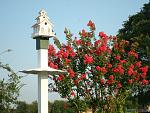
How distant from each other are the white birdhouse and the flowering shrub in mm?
6160

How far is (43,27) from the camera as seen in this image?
36.2 feet

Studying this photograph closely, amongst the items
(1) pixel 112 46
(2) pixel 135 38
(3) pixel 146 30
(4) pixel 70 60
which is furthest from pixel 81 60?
(3) pixel 146 30

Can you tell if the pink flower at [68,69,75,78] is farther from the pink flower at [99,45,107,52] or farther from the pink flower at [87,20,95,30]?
the pink flower at [87,20,95,30]

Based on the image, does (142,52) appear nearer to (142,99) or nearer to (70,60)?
(142,99)

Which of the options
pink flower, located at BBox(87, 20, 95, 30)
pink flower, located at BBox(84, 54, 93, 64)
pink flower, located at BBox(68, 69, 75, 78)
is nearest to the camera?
pink flower, located at BBox(68, 69, 75, 78)

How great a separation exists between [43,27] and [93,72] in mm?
7211

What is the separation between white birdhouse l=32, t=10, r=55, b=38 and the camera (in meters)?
11.0

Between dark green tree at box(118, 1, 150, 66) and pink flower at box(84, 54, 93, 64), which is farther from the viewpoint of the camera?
dark green tree at box(118, 1, 150, 66)

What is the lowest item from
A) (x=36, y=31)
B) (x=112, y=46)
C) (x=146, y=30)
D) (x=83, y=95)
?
(x=83, y=95)

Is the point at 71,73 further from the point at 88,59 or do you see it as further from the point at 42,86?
the point at 42,86

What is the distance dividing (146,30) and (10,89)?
11.7 meters

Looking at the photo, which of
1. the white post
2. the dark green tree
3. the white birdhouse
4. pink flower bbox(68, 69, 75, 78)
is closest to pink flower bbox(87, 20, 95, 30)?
pink flower bbox(68, 69, 75, 78)

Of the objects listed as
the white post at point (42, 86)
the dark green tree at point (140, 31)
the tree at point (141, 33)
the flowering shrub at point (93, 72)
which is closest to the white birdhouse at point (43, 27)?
the white post at point (42, 86)

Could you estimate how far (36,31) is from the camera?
1108 centimetres
